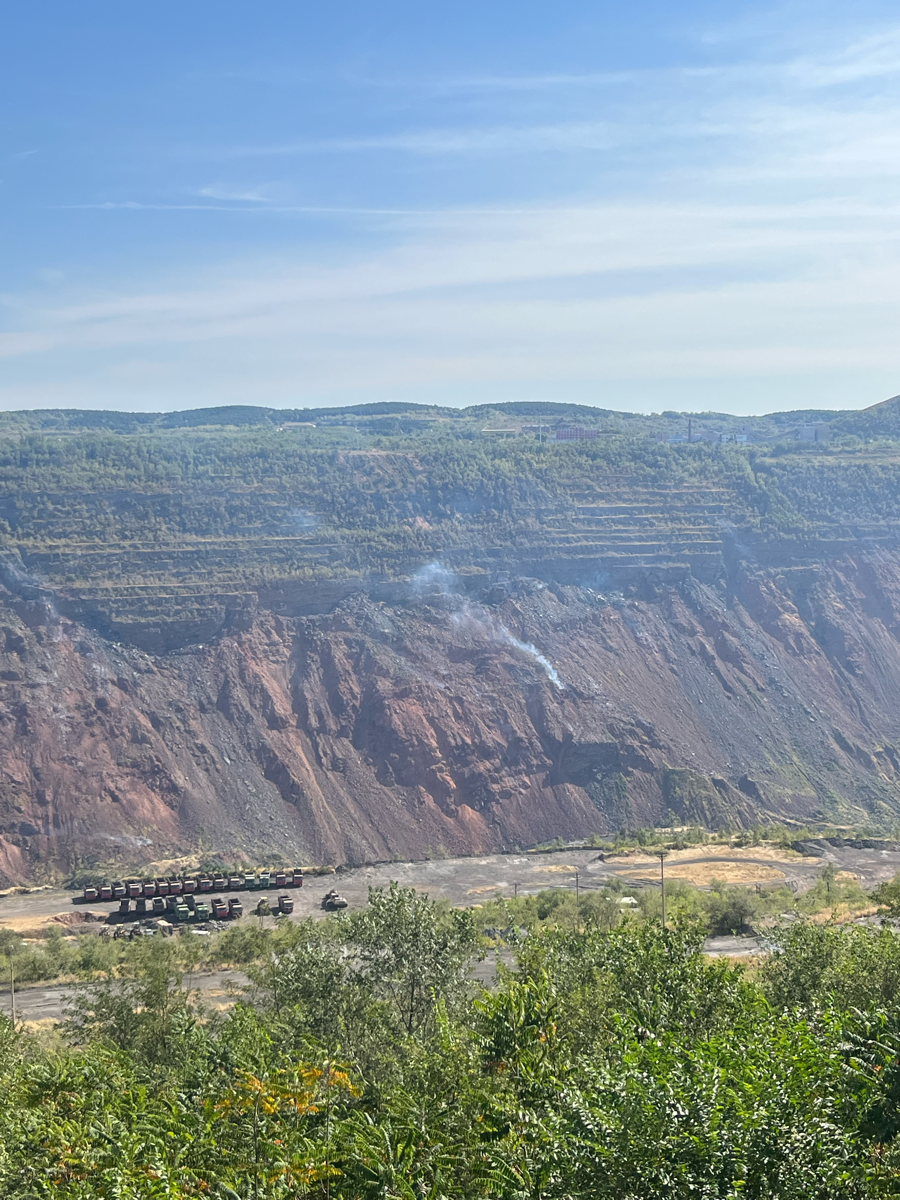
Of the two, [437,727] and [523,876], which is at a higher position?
[437,727]

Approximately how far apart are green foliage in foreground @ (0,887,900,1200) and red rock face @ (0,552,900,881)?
5269 cm

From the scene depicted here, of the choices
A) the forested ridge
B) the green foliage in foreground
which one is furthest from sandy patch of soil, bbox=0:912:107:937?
the forested ridge

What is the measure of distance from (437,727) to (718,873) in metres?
26.9

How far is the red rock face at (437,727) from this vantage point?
3118 inches

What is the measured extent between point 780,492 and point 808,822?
46073 mm

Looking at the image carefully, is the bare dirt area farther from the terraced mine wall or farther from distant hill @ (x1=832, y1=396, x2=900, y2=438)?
distant hill @ (x1=832, y1=396, x2=900, y2=438)

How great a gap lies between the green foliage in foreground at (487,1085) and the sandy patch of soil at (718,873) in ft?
134

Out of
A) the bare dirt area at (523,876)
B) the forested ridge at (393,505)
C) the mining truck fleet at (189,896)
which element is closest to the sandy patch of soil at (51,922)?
the bare dirt area at (523,876)

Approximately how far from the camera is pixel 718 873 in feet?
229

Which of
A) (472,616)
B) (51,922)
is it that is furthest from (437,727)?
(51,922)

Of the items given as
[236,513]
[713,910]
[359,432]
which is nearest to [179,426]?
[359,432]

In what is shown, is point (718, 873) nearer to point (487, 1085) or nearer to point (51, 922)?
point (51, 922)

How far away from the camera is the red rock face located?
260 ft

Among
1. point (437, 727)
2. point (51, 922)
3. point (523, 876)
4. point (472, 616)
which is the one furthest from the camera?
point (472, 616)
